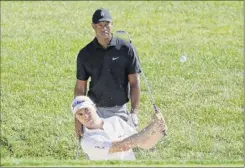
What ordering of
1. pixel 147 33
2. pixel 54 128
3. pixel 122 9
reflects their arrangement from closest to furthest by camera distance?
1. pixel 54 128
2. pixel 147 33
3. pixel 122 9

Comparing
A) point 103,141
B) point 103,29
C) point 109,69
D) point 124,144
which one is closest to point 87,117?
point 103,141

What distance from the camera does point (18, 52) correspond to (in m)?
13.9

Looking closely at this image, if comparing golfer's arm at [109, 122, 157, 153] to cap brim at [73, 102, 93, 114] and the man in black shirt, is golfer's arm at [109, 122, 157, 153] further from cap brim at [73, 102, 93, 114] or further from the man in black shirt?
the man in black shirt

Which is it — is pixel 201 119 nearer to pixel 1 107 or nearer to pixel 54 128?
pixel 54 128

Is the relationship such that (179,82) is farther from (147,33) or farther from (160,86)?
(147,33)

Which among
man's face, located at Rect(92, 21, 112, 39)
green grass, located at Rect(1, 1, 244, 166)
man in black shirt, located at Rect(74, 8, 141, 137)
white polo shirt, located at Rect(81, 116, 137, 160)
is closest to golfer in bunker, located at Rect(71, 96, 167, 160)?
white polo shirt, located at Rect(81, 116, 137, 160)

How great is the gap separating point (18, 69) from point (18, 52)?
87 cm

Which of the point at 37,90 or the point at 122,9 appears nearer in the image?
the point at 37,90

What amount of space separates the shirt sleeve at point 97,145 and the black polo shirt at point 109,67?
2.87 feet

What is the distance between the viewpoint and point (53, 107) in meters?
11.6

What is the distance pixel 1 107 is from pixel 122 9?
5.71 metres

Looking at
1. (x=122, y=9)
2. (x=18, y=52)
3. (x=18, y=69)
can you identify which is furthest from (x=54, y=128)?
(x=122, y=9)

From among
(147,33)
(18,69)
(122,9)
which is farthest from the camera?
(122,9)

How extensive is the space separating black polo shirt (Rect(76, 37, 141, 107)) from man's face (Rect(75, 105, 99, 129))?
2.69 ft
